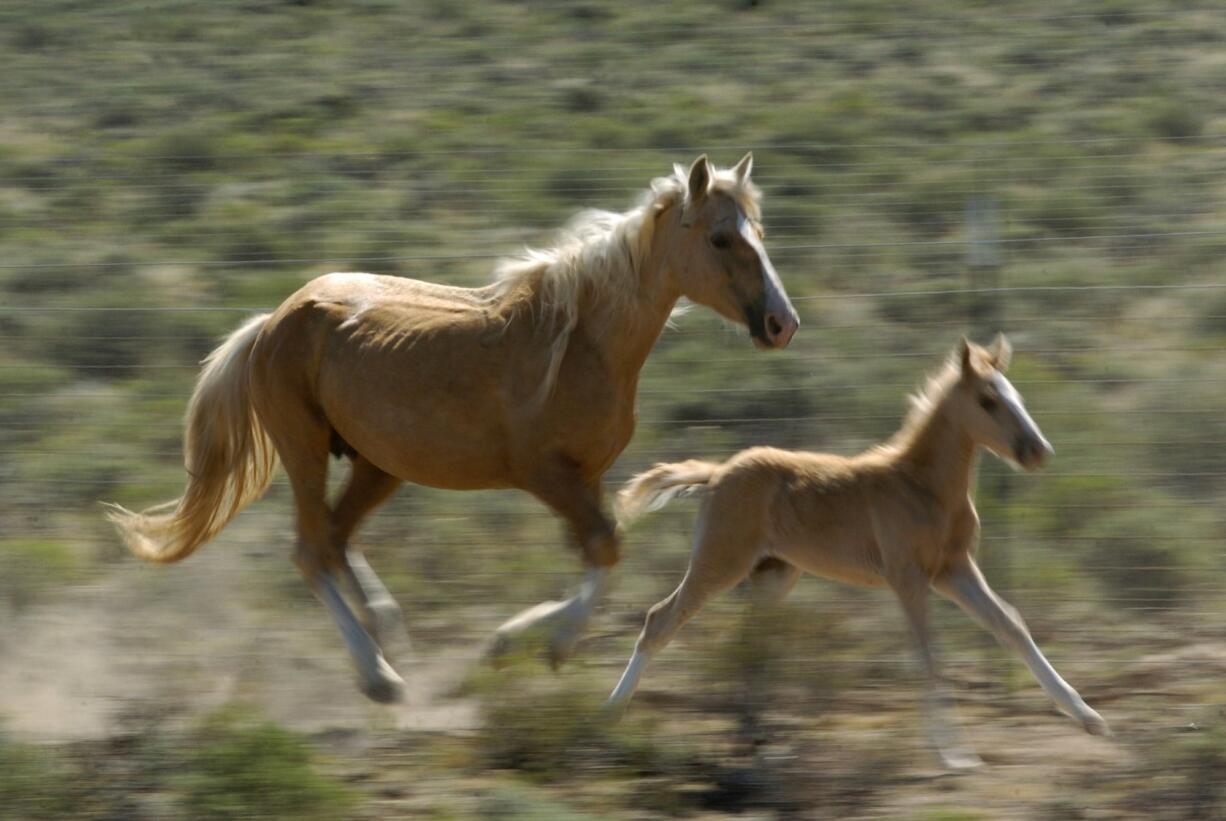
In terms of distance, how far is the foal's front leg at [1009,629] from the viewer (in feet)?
17.5

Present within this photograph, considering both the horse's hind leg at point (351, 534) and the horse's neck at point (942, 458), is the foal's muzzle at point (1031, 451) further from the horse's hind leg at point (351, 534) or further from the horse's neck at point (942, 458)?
the horse's hind leg at point (351, 534)

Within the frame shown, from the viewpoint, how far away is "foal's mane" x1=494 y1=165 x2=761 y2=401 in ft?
19.3

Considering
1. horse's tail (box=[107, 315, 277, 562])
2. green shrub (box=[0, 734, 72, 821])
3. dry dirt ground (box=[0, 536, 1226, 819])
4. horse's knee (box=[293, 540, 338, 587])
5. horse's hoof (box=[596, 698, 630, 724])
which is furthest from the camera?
horse's tail (box=[107, 315, 277, 562])

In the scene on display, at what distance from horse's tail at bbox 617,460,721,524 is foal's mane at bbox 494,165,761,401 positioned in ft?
1.61

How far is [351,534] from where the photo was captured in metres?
6.45

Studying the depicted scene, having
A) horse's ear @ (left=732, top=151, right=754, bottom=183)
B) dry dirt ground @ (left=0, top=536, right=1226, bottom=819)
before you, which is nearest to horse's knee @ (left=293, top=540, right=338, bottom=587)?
dry dirt ground @ (left=0, top=536, right=1226, bottom=819)

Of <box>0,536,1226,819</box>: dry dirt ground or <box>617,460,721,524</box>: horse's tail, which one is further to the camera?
<box>617,460,721,524</box>: horse's tail

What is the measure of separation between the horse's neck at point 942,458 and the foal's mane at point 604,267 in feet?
3.38

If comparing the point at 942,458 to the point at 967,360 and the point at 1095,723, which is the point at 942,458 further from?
the point at 1095,723

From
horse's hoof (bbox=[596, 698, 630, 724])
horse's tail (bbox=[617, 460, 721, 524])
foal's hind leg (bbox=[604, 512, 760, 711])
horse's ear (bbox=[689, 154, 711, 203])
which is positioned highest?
horse's ear (bbox=[689, 154, 711, 203])

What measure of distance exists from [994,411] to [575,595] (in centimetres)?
166

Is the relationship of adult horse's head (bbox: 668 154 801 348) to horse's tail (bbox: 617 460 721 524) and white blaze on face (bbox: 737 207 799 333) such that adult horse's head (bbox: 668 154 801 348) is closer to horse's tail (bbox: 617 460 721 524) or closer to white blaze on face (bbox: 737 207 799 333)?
white blaze on face (bbox: 737 207 799 333)

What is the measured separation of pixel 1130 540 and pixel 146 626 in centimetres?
418

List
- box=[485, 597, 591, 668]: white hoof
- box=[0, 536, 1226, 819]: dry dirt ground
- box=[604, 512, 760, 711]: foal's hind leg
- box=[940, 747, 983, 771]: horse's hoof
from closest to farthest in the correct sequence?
1. box=[0, 536, 1226, 819]: dry dirt ground
2. box=[940, 747, 983, 771]: horse's hoof
3. box=[604, 512, 760, 711]: foal's hind leg
4. box=[485, 597, 591, 668]: white hoof
